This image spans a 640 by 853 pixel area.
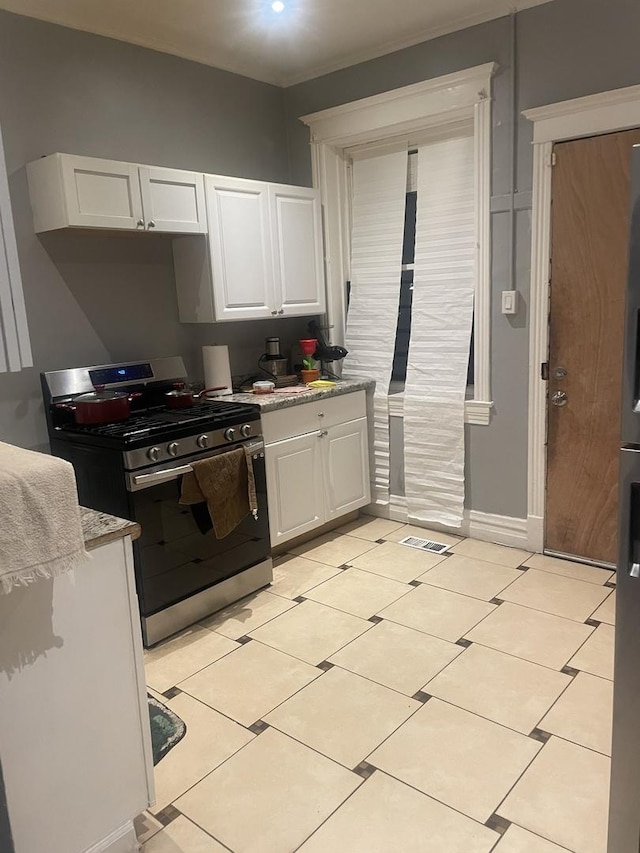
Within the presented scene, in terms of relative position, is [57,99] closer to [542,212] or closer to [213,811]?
[542,212]

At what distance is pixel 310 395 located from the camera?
3.65m

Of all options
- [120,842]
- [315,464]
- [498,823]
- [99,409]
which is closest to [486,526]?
[315,464]

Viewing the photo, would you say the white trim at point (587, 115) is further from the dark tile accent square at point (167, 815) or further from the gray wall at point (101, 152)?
the dark tile accent square at point (167, 815)

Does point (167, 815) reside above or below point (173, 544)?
below

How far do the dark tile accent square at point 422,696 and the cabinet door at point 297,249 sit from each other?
7.35 feet

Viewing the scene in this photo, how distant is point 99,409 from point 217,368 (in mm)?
872

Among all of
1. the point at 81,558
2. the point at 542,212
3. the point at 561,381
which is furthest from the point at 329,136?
the point at 81,558

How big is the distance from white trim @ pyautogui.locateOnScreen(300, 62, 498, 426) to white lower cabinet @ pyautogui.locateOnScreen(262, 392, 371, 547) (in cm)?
66

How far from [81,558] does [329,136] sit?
10.8ft

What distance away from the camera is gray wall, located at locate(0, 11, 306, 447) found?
118 inches

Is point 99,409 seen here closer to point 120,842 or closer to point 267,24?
point 120,842

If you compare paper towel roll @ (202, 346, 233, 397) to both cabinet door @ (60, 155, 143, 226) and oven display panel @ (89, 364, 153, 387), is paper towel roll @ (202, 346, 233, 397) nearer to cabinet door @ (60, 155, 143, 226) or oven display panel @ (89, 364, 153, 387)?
oven display panel @ (89, 364, 153, 387)

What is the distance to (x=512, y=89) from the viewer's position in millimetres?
3273

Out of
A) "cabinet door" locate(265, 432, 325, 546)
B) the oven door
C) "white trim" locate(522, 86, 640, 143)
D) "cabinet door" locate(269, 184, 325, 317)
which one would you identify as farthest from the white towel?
"white trim" locate(522, 86, 640, 143)
